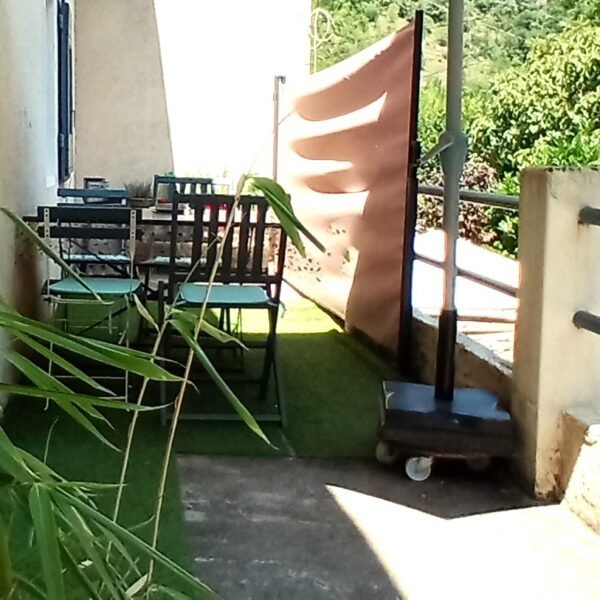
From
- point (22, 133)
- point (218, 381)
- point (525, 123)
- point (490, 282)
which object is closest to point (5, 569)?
point (218, 381)

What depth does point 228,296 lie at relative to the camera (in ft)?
13.6

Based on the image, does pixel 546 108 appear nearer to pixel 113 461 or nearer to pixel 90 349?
pixel 113 461

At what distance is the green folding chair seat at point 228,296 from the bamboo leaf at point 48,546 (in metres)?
2.85

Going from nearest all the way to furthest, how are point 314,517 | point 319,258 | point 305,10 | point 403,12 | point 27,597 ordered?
point 27,597 → point 314,517 → point 319,258 → point 305,10 → point 403,12

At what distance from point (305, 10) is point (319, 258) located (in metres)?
4.50

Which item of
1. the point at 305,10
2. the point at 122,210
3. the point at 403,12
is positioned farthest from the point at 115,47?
the point at 403,12

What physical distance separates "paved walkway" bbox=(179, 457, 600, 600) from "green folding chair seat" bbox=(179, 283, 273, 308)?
0.65 m

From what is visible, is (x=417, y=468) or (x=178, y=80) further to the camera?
(x=178, y=80)

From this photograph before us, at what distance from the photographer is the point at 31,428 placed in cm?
388

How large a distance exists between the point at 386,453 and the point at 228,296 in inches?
39.2

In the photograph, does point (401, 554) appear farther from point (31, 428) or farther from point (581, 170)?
point (31, 428)

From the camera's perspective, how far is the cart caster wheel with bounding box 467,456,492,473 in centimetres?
347

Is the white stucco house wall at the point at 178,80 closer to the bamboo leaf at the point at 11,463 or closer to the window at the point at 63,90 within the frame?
the window at the point at 63,90

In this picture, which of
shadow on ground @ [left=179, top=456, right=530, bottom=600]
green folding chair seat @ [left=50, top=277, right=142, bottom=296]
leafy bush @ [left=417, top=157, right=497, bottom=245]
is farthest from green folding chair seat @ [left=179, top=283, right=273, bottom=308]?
leafy bush @ [left=417, top=157, right=497, bottom=245]
